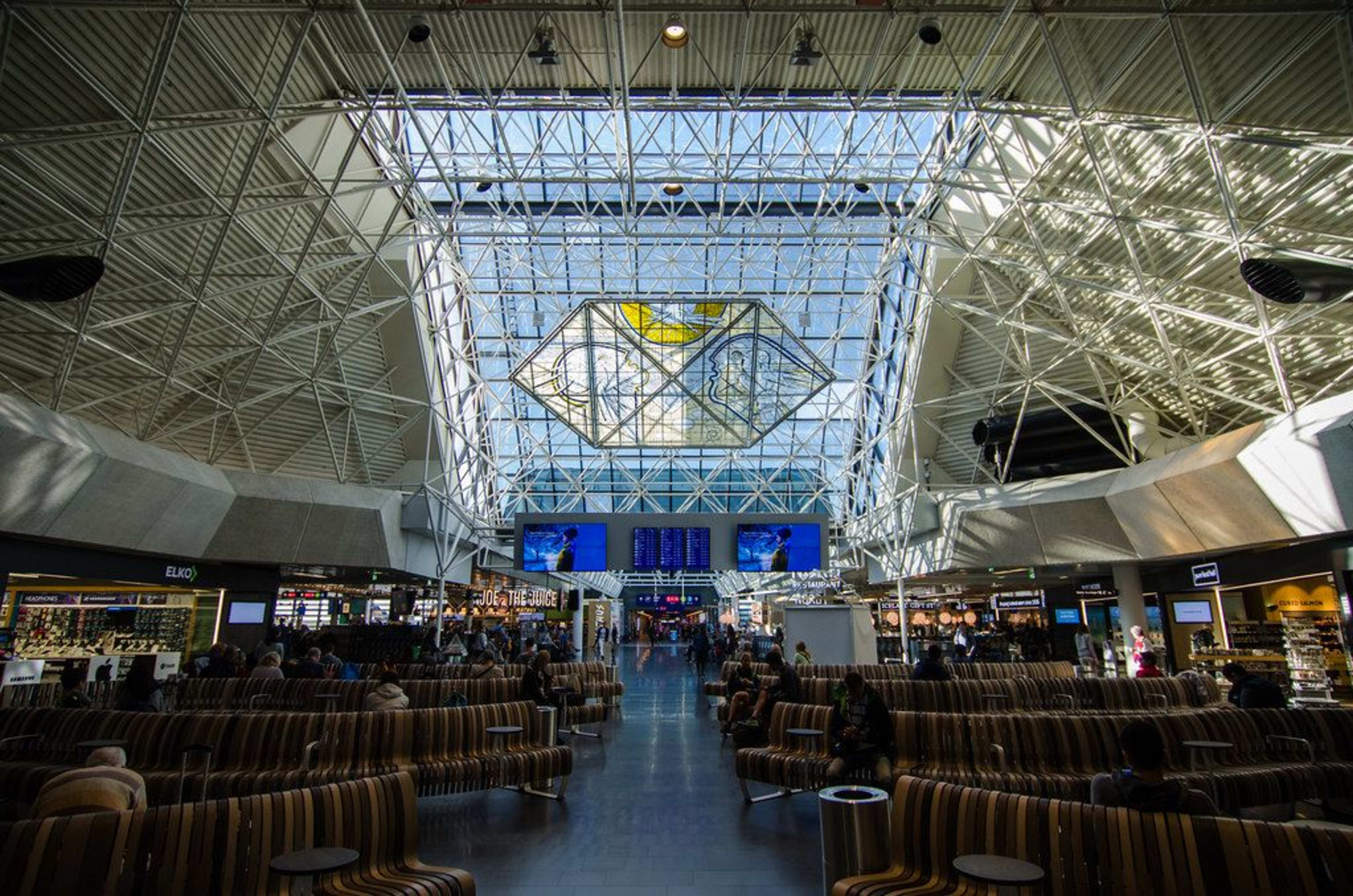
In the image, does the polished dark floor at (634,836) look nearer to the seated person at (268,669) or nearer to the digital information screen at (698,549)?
the seated person at (268,669)

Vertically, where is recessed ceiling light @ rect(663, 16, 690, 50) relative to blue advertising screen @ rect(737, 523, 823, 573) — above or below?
above

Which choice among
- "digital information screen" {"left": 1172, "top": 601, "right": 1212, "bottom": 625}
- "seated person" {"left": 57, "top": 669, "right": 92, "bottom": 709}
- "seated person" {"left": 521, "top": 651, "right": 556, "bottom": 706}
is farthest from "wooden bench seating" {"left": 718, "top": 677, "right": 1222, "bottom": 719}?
"seated person" {"left": 57, "top": 669, "right": 92, "bottom": 709}

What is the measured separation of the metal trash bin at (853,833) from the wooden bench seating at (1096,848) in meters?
0.25

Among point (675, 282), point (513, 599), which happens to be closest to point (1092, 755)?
point (675, 282)

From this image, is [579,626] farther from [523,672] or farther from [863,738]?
[863,738]

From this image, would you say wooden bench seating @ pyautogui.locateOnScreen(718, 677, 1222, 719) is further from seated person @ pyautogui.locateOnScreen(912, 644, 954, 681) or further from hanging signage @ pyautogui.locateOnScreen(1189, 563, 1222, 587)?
hanging signage @ pyautogui.locateOnScreen(1189, 563, 1222, 587)

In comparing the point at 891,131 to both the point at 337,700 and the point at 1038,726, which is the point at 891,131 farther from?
the point at 337,700

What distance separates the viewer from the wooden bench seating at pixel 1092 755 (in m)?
6.91

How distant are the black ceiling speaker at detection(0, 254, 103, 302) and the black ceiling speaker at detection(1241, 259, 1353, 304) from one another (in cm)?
1729

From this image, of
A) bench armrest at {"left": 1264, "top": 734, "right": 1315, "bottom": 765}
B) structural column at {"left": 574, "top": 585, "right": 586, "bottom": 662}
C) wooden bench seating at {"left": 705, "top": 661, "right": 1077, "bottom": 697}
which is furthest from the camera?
structural column at {"left": 574, "top": 585, "right": 586, "bottom": 662}

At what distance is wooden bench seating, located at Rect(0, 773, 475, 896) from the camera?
11.5ft

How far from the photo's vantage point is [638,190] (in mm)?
24672

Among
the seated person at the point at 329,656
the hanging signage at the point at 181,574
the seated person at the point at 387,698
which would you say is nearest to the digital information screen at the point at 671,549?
the seated person at the point at 329,656

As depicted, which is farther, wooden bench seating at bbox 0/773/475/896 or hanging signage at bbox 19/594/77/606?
hanging signage at bbox 19/594/77/606
